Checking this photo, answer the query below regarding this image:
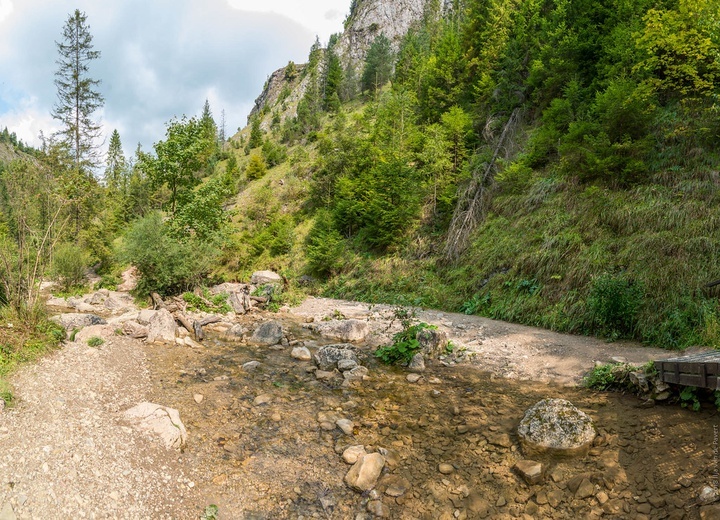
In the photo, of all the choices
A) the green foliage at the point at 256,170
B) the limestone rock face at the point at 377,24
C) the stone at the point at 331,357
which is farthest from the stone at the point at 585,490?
the limestone rock face at the point at 377,24

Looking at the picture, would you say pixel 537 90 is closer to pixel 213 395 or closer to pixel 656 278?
pixel 656 278

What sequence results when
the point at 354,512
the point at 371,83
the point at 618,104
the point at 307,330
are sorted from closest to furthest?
1. the point at 354,512
2. the point at 618,104
3. the point at 307,330
4. the point at 371,83

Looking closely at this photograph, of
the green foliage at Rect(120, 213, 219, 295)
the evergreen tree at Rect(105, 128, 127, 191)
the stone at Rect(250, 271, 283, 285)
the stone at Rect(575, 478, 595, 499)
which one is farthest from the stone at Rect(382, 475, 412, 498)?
the evergreen tree at Rect(105, 128, 127, 191)

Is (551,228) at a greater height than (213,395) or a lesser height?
greater

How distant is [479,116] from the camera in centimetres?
2198

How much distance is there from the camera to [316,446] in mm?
5180

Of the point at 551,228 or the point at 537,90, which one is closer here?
the point at 551,228

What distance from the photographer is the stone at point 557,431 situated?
4.68m

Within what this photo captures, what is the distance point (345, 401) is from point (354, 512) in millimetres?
2707

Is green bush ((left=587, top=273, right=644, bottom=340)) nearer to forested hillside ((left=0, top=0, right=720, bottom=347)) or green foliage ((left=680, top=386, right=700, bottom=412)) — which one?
forested hillside ((left=0, top=0, right=720, bottom=347))

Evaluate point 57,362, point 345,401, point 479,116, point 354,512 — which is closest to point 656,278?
point 345,401

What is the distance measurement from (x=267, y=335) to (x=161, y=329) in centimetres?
290

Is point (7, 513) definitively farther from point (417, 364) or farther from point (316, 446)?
point (417, 364)

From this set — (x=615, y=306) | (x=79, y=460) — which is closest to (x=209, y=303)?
(x=79, y=460)
